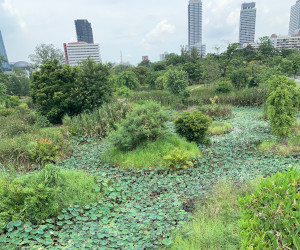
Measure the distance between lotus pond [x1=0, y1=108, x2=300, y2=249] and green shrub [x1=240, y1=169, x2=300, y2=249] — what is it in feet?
3.62

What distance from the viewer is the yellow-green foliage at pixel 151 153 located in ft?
16.2

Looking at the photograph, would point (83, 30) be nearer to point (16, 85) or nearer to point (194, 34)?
point (194, 34)

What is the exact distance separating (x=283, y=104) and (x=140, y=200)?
14.4 feet

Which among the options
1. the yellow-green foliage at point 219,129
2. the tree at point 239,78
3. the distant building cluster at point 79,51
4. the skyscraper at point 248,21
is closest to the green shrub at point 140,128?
the yellow-green foliage at point 219,129

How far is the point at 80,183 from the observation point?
364cm

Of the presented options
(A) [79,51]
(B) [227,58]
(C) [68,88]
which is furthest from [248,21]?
(C) [68,88]

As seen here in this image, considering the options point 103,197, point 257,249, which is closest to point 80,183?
point 103,197

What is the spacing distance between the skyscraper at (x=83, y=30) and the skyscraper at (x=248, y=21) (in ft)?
320

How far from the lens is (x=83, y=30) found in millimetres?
133000

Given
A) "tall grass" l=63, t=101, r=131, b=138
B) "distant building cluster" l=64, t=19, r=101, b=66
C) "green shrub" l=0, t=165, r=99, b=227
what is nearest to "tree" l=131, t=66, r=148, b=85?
"tall grass" l=63, t=101, r=131, b=138

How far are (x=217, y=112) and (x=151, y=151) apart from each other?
220 inches

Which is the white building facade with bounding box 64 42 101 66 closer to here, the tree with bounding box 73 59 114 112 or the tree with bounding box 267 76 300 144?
the tree with bounding box 73 59 114 112

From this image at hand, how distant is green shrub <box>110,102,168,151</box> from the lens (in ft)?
17.0

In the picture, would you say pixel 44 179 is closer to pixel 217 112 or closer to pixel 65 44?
pixel 217 112
